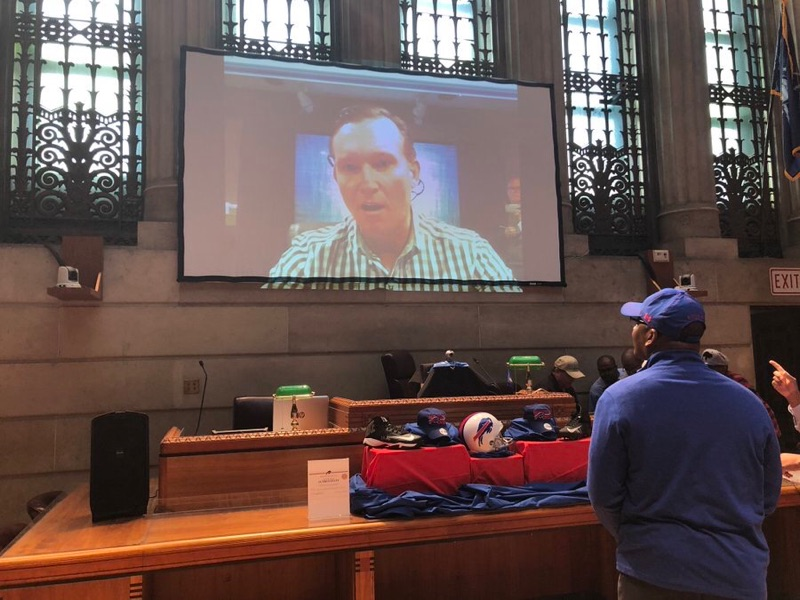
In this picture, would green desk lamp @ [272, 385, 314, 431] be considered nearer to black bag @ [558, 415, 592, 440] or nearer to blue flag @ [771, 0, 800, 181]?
black bag @ [558, 415, 592, 440]

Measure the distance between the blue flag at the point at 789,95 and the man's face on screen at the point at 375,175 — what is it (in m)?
4.10

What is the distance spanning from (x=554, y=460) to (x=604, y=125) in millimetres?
5531

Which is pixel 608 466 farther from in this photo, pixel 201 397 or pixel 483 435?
pixel 201 397

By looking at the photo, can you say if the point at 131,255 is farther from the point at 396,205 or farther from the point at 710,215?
the point at 710,215

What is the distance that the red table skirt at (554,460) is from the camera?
9.84 feet

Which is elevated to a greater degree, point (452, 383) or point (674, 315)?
point (674, 315)

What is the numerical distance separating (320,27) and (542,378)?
449 cm

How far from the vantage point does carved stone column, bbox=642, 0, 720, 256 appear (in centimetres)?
716

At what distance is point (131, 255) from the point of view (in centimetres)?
559

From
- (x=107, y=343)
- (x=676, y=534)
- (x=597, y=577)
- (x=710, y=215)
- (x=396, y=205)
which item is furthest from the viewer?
(x=710, y=215)

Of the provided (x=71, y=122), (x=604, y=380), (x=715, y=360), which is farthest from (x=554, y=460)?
(x=71, y=122)

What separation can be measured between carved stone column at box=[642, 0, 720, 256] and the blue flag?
30.6 inches

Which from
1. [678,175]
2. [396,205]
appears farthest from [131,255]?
[678,175]

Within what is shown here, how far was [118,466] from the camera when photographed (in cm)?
267
